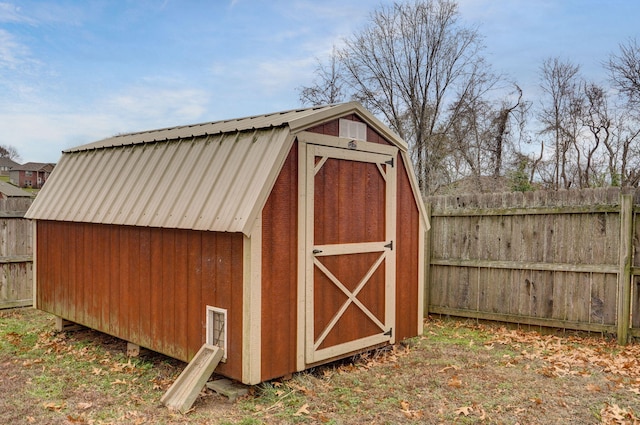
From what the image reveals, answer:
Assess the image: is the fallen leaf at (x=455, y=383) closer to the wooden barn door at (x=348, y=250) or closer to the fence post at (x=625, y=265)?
the wooden barn door at (x=348, y=250)

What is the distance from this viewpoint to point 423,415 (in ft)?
14.2

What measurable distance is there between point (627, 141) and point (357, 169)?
18127 millimetres

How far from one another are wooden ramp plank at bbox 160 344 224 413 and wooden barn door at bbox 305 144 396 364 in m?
1.01

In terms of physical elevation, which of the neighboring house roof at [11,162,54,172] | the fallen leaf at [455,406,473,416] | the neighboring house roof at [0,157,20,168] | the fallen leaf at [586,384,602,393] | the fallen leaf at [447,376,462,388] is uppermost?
the neighboring house roof at [0,157,20,168]

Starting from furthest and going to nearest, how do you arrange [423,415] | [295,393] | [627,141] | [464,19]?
[464,19], [627,141], [295,393], [423,415]

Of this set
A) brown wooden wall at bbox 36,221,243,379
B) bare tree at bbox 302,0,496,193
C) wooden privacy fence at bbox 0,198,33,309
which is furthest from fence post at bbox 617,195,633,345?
bare tree at bbox 302,0,496,193

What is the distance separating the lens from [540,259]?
729 cm

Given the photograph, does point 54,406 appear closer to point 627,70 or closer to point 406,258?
point 406,258

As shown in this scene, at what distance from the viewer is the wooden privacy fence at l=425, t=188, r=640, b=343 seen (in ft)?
21.7

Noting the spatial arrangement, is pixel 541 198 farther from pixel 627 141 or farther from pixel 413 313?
pixel 627 141

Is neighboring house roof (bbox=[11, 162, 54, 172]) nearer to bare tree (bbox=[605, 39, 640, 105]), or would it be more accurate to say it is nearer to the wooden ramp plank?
bare tree (bbox=[605, 39, 640, 105])

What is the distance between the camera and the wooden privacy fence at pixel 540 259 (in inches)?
260

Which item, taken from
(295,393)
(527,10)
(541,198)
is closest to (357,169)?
(295,393)

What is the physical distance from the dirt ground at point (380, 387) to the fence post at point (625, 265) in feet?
1.02
